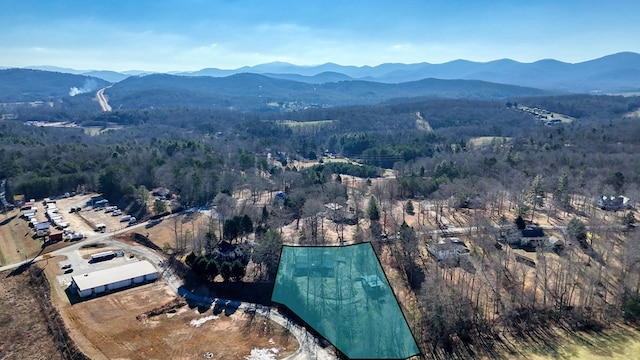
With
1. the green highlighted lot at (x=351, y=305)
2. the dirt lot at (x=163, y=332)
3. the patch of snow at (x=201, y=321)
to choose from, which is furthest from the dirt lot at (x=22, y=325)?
the green highlighted lot at (x=351, y=305)

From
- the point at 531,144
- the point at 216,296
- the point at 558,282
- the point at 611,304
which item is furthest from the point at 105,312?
the point at 531,144

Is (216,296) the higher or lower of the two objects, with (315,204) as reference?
lower

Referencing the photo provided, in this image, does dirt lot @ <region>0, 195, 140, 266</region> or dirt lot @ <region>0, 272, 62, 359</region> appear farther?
dirt lot @ <region>0, 195, 140, 266</region>

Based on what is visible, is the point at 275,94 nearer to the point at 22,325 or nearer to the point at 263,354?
the point at 22,325

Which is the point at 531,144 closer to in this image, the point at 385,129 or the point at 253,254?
the point at 385,129

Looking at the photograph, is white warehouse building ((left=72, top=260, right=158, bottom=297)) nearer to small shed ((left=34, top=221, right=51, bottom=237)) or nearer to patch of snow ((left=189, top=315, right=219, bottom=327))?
patch of snow ((left=189, top=315, right=219, bottom=327))

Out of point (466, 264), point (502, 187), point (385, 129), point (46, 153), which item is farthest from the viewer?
point (385, 129)

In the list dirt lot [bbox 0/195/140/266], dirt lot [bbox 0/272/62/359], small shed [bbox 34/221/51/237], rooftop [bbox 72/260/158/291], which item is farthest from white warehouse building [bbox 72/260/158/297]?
small shed [bbox 34/221/51/237]
